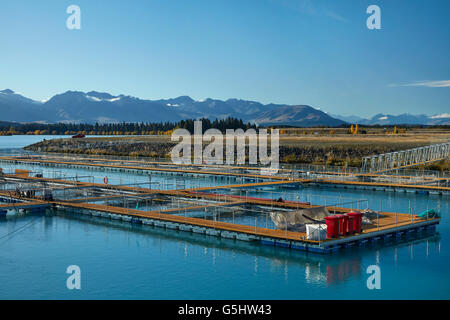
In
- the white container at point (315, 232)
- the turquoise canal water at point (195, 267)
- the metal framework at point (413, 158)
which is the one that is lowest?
the turquoise canal water at point (195, 267)

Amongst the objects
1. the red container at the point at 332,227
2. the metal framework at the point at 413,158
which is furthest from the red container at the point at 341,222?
the metal framework at the point at 413,158

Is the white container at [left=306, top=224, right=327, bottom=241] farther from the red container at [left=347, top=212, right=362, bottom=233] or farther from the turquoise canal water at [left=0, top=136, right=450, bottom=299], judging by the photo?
the red container at [left=347, top=212, right=362, bottom=233]

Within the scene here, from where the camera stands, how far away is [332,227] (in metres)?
22.3

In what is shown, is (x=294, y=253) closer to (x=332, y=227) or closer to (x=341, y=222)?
(x=332, y=227)

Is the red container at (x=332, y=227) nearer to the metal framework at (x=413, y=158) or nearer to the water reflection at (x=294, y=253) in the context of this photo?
the water reflection at (x=294, y=253)

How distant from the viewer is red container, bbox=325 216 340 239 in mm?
22250

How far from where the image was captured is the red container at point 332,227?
22250 mm

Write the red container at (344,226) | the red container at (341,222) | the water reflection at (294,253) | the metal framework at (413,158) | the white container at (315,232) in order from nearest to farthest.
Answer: the water reflection at (294,253)
the white container at (315,232)
the red container at (341,222)
the red container at (344,226)
the metal framework at (413,158)

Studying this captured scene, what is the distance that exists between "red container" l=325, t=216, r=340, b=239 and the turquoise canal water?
0.87m

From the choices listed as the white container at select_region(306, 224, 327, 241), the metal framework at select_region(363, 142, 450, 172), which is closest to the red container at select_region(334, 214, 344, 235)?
the white container at select_region(306, 224, 327, 241)

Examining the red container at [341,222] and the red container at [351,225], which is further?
the red container at [351,225]

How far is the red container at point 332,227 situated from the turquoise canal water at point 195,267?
0.87 meters

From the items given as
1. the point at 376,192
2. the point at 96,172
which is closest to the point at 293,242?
the point at 376,192

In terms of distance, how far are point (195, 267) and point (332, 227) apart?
6.31m
